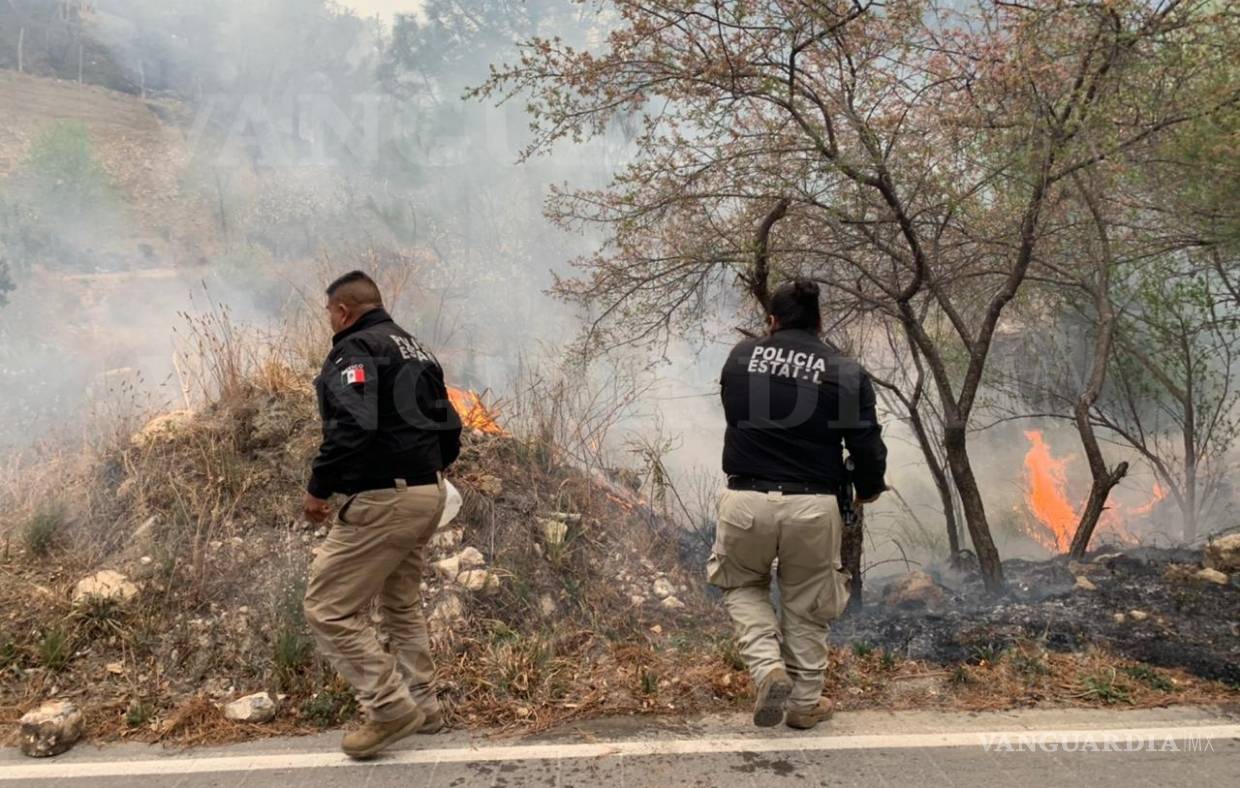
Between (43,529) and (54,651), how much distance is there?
1.06 metres

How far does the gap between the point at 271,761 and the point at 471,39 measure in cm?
2257

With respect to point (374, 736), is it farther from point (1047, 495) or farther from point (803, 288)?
point (1047, 495)

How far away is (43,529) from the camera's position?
14.5 ft

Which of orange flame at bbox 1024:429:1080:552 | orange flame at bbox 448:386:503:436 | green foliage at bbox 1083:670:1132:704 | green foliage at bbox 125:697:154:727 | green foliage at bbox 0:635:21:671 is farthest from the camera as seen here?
orange flame at bbox 1024:429:1080:552

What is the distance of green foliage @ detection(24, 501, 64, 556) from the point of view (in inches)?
172

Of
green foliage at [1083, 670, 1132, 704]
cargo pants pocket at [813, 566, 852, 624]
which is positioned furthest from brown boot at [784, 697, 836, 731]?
green foliage at [1083, 670, 1132, 704]

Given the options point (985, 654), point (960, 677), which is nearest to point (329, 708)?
point (960, 677)

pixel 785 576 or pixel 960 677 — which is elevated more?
pixel 785 576

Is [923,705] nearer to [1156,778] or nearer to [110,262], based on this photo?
[1156,778]

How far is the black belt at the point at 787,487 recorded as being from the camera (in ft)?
10.5

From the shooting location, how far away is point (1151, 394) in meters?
8.69

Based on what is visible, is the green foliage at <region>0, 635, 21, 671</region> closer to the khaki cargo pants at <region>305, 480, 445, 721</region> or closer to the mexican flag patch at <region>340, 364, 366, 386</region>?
the khaki cargo pants at <region>305, 480, 445, 721</region>

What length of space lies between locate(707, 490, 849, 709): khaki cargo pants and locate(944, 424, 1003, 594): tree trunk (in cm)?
262

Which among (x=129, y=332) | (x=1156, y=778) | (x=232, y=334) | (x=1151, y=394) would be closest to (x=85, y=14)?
(x=129, y=332)
